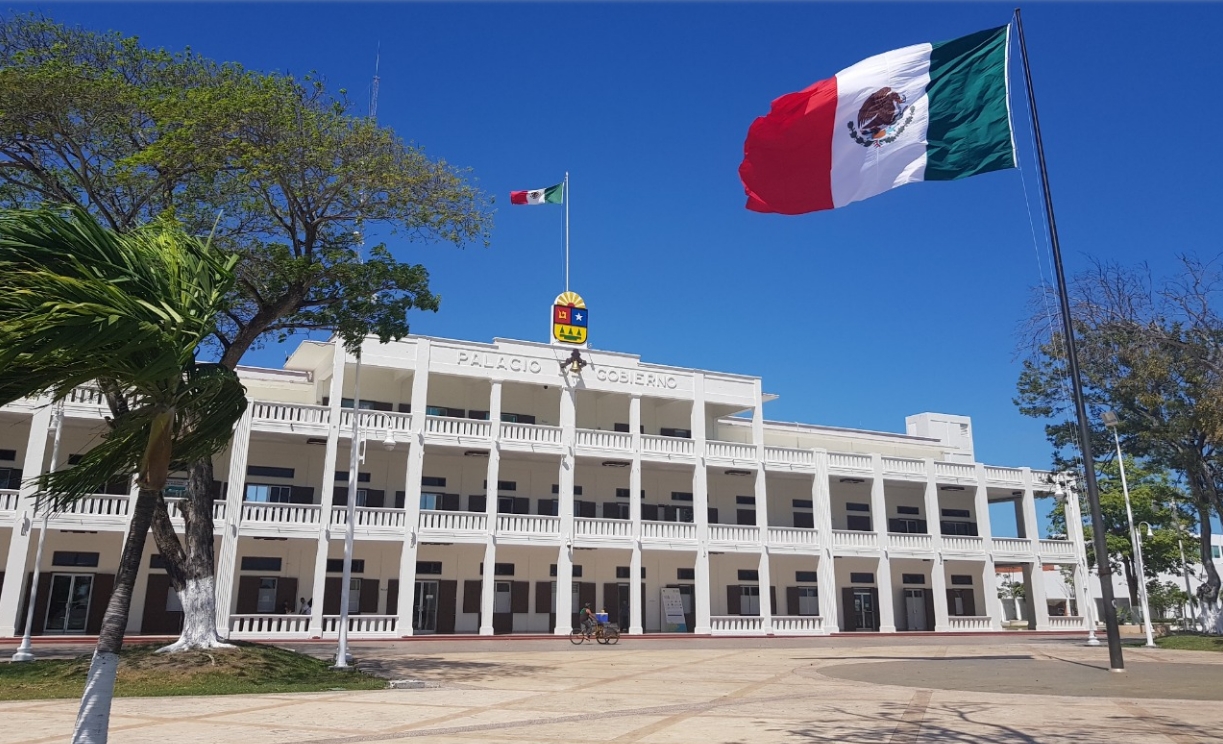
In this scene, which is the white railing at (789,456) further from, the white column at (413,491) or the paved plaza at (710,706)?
the paved plaza at (710,706)

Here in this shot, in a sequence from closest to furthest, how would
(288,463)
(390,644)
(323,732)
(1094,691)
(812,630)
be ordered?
(323,732), (1094,691), (390,644), (288,463), (812,630)

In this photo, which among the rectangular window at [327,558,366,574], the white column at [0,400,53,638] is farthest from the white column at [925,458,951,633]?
the white column at [0,400,53,638]

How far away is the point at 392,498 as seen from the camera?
35.1 metres

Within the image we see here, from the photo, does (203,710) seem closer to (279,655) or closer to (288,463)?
(279,655)

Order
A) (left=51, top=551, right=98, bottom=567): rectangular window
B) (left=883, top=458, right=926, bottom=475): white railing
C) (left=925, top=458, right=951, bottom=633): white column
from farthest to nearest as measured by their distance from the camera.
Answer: (left=883, top=458, right=926, bottom=475): white railing → (left=925, top=458, right=951, bottom=633): white column → (left=51, top=551, right=98, bottom=567): rectangular window

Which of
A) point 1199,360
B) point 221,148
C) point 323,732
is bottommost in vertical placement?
point 323,732

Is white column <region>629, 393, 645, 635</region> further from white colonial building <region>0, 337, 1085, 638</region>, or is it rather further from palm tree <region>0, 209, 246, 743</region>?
palm tree <region>0, 209, 246, 743</region>

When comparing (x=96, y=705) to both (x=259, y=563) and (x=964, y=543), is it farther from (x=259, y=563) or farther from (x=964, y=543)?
(x=964, y=543)

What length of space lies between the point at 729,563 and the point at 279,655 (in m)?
25.1

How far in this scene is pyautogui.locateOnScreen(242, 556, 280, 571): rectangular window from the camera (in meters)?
32.1

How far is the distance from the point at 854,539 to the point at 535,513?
575 inches

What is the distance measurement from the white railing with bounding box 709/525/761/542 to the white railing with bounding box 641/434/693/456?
346 cm

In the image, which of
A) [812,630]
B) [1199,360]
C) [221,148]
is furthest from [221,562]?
[1199,360]

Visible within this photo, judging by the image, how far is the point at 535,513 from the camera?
37406 mm
